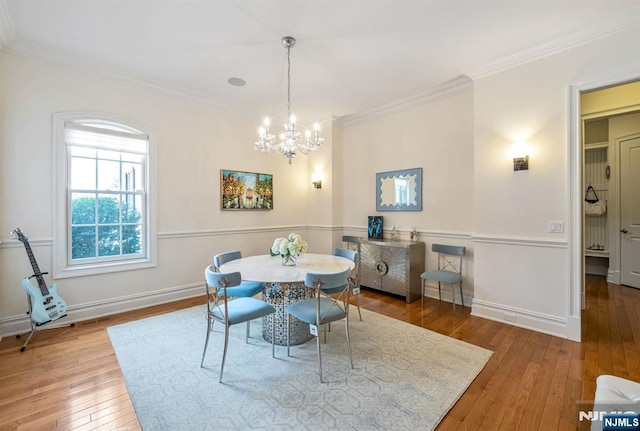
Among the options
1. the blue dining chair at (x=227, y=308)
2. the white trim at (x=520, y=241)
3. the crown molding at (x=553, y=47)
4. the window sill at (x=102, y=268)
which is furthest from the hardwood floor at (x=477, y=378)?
the crown molding at (x=553, y=47)

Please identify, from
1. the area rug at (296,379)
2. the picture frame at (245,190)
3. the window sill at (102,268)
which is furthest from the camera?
the picture frame at (245,190)

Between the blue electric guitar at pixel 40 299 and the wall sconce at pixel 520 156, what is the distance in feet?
16.9

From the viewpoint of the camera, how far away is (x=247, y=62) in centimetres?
325

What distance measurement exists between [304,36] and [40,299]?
371cm

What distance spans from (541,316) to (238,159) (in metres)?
4.54

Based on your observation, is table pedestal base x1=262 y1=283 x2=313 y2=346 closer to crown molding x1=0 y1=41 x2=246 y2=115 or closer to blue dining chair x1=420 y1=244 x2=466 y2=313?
blue dining chair x1=420 y1=244 x2=466 y2=313

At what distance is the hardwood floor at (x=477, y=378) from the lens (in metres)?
1.78

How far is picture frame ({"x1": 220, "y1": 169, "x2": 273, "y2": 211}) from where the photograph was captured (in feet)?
14.8

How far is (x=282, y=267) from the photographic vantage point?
8.99ft

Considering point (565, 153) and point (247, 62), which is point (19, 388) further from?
point (565, 153)

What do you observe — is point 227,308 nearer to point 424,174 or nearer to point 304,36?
point 304,36

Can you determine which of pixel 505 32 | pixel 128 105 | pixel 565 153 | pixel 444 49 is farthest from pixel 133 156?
pixel 565 153

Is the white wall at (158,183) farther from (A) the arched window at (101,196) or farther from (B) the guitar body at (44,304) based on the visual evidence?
(B) the guitar body at (44,304)

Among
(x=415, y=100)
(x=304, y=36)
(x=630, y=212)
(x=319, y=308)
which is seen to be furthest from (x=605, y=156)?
(x=319, y=308)
